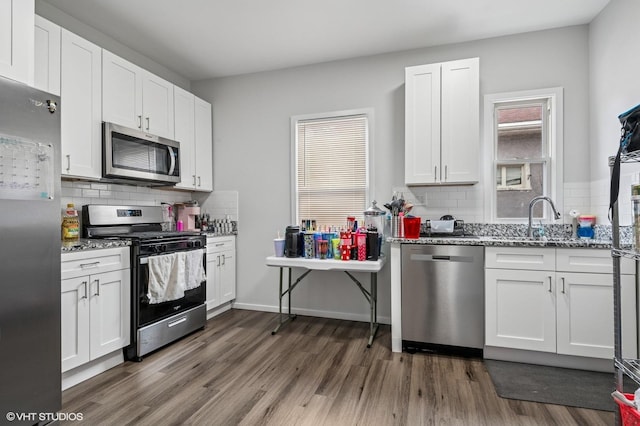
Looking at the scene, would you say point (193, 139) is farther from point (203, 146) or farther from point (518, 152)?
point (518, 152)

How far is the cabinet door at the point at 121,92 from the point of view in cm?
276

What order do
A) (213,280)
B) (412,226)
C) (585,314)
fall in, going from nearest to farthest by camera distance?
(585,314), (412,226), (213,280)

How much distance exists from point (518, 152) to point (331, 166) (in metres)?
1.87

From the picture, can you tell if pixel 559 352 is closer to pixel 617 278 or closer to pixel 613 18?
pixel 617 278

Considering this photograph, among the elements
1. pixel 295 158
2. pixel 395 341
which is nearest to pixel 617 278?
pixel 395 341

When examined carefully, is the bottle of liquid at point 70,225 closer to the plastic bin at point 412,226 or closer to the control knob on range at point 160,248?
the control knob on range at point 160,248

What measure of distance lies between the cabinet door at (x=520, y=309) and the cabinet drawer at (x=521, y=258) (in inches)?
1.6

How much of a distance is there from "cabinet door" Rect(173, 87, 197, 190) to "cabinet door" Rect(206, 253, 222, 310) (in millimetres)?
883

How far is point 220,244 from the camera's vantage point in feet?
12.2

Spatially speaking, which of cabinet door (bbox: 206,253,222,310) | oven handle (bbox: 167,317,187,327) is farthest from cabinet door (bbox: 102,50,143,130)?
oven handle (bbox: 167,317,187,327)

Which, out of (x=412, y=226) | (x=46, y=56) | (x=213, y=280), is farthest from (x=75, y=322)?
(x=412, y=226)

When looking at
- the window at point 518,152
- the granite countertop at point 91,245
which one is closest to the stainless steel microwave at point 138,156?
the granite countertop at point 91,245

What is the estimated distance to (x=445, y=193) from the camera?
3309mm

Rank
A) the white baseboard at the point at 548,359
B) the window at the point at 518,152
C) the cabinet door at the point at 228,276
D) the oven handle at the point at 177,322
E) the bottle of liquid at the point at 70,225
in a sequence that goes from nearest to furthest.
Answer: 1. the white baseboard at the point at 548,359
2. the bottle of liquid at the point at 70,225
3. the oven handle at the point at 177,322
4. the window at the point at 518,152
5. the cabinet door at the point at 228,276
